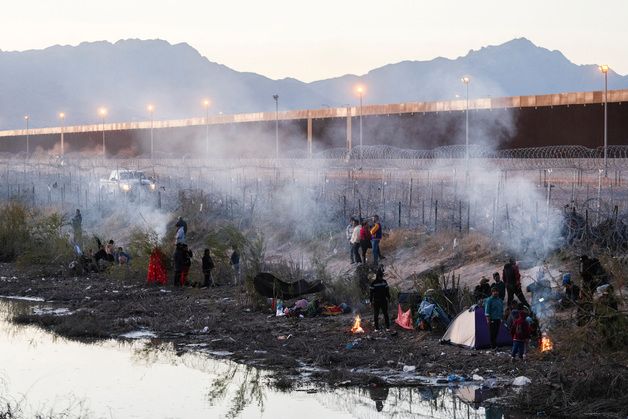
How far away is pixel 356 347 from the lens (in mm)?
19109

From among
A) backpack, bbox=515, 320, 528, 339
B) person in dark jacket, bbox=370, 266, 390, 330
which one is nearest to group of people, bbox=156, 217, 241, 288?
person in dark jacket, bbox=370, 266, 390, 330

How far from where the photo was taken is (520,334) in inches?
650

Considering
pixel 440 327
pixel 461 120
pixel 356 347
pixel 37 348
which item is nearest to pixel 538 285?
pixel 440 327

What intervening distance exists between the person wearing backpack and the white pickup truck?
33.2 m

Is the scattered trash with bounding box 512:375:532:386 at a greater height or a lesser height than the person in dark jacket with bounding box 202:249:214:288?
lesser

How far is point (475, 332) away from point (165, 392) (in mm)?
5160

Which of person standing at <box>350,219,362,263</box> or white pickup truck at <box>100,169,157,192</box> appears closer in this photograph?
person standing at <box>350,219,362,263</box>

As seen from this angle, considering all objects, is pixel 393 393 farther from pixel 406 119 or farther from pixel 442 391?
pixel 406 119

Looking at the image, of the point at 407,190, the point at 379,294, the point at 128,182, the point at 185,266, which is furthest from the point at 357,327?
the point at 128,182

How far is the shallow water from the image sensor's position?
51.7 ft

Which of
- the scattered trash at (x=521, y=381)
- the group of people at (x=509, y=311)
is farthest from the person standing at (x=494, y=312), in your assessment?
the scattered trash at (x=521, y=381)

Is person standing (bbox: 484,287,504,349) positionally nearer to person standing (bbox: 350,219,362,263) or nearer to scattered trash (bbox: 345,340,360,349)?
scattered trash (bbox: 345,340,360,349)

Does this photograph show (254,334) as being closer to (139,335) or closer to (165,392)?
(139,335)

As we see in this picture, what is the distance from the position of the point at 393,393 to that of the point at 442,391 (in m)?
0.74
